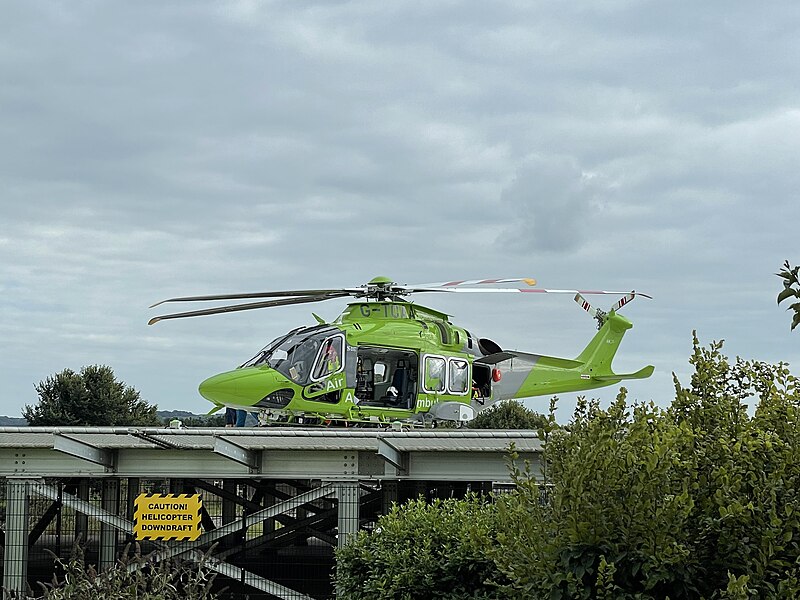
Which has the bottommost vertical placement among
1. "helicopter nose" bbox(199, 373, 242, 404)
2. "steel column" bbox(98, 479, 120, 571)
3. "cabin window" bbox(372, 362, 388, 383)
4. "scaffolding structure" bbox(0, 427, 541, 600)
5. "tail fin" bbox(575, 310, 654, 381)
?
"steel column" bbox(98, 479, 120, 571)

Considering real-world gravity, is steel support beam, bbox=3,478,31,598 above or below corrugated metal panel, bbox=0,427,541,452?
below

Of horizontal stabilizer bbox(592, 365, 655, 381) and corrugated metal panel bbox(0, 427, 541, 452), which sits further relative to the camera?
horizontal stabilizer bbox(592, 365, 655, 381)

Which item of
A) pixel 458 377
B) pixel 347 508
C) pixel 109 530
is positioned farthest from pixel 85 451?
pixel 458 377

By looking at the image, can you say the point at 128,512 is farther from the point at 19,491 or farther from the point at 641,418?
the point at 641,418

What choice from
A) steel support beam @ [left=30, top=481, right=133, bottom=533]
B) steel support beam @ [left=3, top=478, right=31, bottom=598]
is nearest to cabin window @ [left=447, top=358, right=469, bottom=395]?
steel support beam @ [left=30, top=481, right=133, bottom=533]

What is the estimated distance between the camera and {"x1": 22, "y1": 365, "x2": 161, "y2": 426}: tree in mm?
45344

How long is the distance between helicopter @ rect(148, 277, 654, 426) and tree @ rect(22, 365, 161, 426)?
2925 cm

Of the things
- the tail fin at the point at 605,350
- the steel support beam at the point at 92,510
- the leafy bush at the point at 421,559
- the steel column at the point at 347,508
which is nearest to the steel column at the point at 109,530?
the steel support beam at the point at 92,510

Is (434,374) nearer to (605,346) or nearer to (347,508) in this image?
(347,508)

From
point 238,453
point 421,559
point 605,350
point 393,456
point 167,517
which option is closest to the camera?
point 421,559

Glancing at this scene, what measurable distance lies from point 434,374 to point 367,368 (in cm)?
114

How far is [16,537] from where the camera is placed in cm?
1315

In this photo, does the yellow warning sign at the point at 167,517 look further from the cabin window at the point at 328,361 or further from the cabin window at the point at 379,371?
the cabin window at the point at 379,371

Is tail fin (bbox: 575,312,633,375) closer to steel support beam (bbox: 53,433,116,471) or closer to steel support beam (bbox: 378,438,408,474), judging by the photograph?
steel support beam (bbox: 378,438,408,474)
